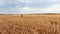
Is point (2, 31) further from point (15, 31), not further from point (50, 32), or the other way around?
point (50, 32)

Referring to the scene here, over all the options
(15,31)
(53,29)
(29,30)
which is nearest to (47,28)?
(53,29)

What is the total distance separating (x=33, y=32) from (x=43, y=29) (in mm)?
464

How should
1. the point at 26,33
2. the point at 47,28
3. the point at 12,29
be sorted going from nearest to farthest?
the point at 26,33 → the point at 12,29 → the point at 47,28

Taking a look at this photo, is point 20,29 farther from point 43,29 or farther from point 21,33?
point 43,29

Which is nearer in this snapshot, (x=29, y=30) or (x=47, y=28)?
(x=29, y=30)

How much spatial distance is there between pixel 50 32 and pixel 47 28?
0.25m

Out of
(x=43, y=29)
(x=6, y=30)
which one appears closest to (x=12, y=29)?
(x=6, y=30)

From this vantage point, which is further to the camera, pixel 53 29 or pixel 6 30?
pixel 53 29

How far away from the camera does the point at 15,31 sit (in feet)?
14.7

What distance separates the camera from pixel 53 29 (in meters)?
4.92

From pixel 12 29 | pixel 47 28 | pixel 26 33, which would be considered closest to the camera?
pixel 26 33

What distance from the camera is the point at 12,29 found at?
184 inches

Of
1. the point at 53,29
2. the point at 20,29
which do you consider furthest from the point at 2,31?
the point at 53,29

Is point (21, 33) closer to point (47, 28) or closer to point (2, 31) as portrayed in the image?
point (2, 31)
